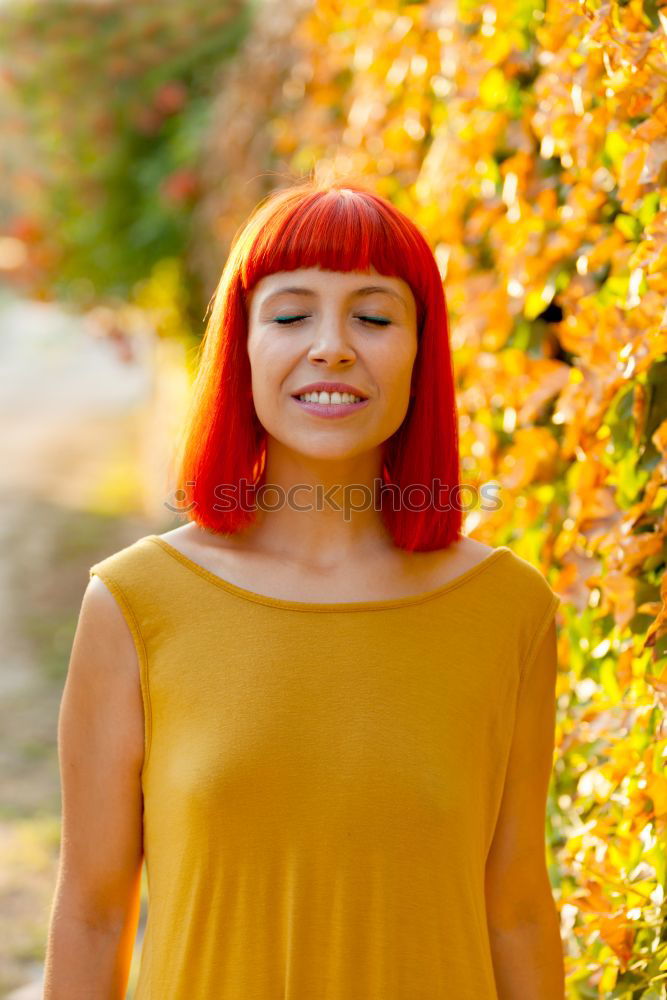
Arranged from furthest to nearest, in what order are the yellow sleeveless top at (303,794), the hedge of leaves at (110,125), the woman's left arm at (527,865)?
the hedge of leaves at (110,125) → the woman's left arm at (527,865) → the yellow sleeveless top at (303,794)

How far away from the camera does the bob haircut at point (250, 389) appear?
57.6 inches

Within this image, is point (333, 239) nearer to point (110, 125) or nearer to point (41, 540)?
point (110, 125)

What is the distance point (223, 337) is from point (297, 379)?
153 millimetres

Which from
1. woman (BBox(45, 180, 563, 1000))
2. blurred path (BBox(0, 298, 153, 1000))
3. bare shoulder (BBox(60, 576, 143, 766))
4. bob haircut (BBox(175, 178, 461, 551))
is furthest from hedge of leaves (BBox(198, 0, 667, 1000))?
blurred path (BBox(0, 298, 153, 1000))

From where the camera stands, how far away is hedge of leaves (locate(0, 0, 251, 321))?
612 cm

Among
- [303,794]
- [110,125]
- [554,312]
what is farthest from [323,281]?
[110,125]

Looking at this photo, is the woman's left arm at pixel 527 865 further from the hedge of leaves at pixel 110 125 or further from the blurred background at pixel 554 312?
the hedge of leaves at pixel 110 125

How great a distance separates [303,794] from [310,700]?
4.4 inches

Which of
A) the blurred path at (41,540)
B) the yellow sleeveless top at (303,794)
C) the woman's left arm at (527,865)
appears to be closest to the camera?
the yellow sleeveless top at (303,794)

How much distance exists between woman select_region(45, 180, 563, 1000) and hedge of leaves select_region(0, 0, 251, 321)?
14.9ft

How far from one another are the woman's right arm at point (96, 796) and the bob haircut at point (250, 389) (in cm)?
23

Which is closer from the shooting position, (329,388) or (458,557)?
(329,388)

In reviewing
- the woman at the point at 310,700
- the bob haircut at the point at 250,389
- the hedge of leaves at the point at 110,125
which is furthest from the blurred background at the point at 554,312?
the hedge of leaves at the point at 110,125

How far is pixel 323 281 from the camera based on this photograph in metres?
1.45
